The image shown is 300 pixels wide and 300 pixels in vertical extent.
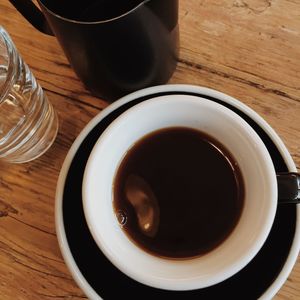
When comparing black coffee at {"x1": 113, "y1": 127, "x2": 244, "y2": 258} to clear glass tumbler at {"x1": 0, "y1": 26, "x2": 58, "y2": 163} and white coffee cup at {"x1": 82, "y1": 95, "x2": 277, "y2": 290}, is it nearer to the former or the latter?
white coffee cup at {"x1": 82, "y1": 95, "x2": 277, "y2": 290}

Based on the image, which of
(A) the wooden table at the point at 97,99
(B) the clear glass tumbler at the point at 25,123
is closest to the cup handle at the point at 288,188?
(A) the wooden table at the point at 97,99

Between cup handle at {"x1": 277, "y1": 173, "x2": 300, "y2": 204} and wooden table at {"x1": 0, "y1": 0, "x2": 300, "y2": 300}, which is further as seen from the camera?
wooden table at {"x1": 0, "y1": 0, "x2": 300, "y2": 300}

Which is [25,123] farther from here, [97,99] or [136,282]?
[136,282]

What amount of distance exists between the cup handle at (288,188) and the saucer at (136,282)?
7 cm

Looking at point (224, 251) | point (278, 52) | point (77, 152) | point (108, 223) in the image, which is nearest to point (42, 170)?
point (77, 152)

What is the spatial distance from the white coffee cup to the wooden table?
0.49 feet

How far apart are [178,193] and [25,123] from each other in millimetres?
328

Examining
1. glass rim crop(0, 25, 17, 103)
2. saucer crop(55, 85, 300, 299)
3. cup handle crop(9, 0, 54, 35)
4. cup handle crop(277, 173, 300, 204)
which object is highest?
cup handle crop(9, 0, 54, 35)

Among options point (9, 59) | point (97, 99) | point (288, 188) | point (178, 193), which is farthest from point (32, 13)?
point (288, 188)

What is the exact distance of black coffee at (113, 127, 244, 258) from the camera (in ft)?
2.47

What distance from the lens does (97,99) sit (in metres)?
0.90

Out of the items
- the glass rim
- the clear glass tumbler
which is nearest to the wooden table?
the clear glass tumbler

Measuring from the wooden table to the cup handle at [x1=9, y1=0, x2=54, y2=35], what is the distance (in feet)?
0.49

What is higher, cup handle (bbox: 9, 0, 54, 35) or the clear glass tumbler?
cup handle (bbox: 9, 0, 54, 35)
